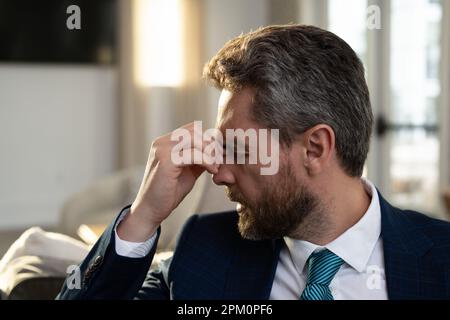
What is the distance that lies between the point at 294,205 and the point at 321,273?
0.10 metres

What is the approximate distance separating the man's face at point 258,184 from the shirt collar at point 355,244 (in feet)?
0.18

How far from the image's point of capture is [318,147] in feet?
2.92

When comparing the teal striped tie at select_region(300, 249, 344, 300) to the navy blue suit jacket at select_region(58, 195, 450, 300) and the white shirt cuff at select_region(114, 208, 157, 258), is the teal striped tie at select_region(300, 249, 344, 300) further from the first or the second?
the white shirt cuff at select_region(114, 208, 157, 258)

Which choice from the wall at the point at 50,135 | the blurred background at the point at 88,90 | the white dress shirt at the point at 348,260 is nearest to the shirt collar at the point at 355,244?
the white dress shirt at the point at 348,260

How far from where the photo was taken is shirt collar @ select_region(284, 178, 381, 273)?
2.97 feet

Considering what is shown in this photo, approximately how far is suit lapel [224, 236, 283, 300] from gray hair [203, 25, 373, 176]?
184mm

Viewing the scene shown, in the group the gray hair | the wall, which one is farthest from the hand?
the wall

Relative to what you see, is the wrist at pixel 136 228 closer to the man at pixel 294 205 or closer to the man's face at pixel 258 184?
the man at pixel 294 205

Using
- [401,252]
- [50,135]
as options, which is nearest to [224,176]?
[401,252]

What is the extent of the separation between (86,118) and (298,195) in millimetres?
3799

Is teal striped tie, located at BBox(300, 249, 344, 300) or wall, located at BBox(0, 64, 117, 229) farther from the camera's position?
wall, located at BBox(0, 64, 117, 229)

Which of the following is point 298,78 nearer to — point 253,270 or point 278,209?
point 278,209

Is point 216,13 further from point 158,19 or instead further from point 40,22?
point 40,22
